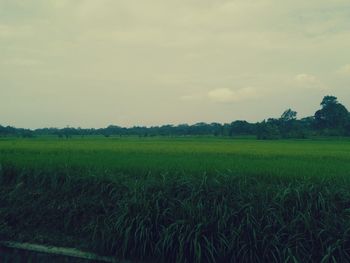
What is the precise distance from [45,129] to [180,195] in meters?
67.1

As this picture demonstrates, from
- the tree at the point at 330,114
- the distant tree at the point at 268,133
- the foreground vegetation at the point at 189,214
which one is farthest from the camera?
the tree at the point at 330,114

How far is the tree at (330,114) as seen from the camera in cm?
5131

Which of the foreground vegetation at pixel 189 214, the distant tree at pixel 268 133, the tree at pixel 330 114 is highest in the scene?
the tree at pixel 330 114

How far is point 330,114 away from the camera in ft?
173

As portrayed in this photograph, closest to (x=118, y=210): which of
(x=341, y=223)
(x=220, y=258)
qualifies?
(x=220, y=258)

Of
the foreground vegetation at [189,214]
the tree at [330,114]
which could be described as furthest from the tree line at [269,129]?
the foreground vegetation at [189,214]

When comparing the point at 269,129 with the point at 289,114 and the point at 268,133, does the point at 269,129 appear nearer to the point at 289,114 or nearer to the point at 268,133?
the point at 268,133

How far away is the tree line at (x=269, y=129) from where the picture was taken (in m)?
43.0

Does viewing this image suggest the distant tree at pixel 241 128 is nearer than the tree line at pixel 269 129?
No

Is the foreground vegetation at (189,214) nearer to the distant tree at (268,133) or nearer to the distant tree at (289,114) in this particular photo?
the distant tree at (268,133)

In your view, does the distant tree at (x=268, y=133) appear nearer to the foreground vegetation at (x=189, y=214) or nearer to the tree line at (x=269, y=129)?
the tree line at (x=269, y=129)

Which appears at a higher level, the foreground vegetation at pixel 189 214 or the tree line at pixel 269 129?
the tree line at pixel 269 129

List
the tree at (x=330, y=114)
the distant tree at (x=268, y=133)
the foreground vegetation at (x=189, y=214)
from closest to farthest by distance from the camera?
the foreground vegetation at (x=189, y=214) < the distant tree at (x=268, y=133) < the tree at (x=330, y=114)

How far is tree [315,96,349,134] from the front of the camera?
51.3 m
